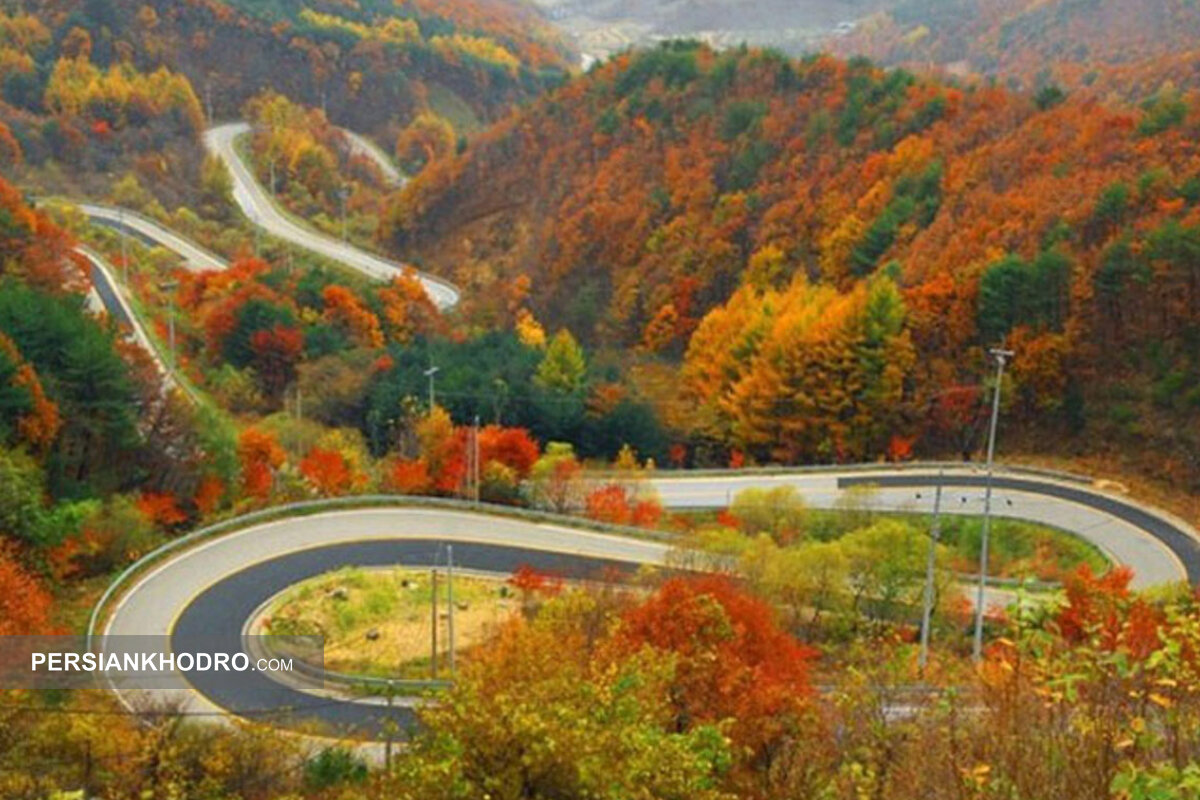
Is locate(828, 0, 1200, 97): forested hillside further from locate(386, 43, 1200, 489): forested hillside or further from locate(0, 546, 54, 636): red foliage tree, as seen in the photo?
locate(0, 546, 54, 636): red foliage tree

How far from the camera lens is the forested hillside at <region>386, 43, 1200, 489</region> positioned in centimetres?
4434

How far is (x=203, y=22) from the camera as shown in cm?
11806

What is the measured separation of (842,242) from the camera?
61188 mm

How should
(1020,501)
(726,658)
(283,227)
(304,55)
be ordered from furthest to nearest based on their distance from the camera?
(304,55) < (283,227) < (1020,501) < (726,658)

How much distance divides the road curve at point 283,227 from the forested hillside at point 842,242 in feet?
10.2

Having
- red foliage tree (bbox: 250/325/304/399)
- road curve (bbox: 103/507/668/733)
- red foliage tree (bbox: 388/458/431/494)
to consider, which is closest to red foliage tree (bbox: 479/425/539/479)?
red foliage tree (bbox: 388/458/431/494)

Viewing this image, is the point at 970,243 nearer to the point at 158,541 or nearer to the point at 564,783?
the point at 158,541

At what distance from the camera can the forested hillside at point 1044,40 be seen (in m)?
118

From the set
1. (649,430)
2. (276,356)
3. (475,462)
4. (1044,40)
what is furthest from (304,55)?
(475,462)

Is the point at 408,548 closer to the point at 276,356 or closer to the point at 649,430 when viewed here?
the point at 649,430

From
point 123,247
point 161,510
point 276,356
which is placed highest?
point 123,247

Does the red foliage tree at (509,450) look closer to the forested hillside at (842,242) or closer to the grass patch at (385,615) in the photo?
the grass patch at (385,615)

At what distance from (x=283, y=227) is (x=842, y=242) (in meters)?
49.3

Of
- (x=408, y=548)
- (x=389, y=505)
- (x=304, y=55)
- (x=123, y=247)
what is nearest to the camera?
(x=408, y=548)
